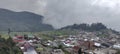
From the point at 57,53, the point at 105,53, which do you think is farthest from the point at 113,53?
the point at 57,53

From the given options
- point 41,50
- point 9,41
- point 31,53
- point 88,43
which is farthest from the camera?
point 88,43

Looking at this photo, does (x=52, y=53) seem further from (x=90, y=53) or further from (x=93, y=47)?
(x=93, y=47)

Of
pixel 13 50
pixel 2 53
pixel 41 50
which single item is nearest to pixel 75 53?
pixel 41 50

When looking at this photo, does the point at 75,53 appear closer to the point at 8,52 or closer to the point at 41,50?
the point at 41,50

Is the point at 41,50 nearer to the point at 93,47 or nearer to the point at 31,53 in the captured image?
the point at 31,53

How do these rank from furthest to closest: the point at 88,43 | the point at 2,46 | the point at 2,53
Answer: the point at 88,43 < the point at 2,46 < the point at 2,53

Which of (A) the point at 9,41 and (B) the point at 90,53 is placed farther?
(B) the point at 90,53

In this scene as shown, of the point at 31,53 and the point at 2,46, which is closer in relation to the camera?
the point at 2,46

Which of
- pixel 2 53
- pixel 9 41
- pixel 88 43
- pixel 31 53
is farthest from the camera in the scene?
pixel 88 43

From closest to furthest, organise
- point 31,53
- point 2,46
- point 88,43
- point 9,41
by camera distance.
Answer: point 2,46
point 31,53
point 9,41
point 88,43
